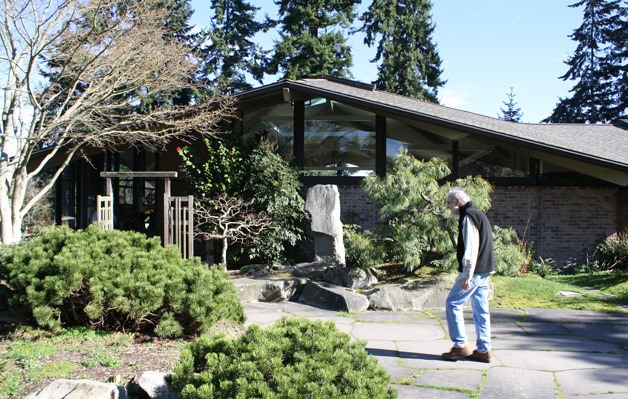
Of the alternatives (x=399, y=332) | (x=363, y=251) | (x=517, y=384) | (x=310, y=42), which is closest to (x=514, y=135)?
(x=363, y=251)

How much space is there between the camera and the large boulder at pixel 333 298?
845cm

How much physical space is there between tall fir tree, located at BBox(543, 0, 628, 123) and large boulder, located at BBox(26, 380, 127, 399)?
113 ft

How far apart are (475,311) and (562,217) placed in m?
8.19

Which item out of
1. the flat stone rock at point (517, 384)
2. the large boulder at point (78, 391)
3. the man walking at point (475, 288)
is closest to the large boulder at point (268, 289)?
the man walking at point (475, 288)

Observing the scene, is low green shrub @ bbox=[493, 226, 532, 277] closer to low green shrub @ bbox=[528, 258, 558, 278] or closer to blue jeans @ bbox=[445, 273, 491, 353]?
low green shrub @ bbox=[528, 258, 558, 278]

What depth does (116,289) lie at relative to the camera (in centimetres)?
557

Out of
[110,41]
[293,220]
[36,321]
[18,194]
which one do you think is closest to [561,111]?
[293,220]

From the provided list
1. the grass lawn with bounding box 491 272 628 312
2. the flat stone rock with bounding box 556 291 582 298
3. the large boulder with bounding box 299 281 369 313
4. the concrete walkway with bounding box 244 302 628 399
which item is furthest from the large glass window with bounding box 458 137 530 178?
the large boulder with bounding box 299 281 369 313

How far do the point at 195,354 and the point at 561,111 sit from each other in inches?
1360

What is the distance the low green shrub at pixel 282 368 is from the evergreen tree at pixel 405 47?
1206 inches

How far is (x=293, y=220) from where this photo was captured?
42.7 ft

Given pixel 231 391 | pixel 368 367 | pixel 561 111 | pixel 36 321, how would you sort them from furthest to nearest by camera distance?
pixel 561 111
pixel 36 321
pixel 368 367
pixel 231 391

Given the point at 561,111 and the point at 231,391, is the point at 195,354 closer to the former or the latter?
the point at 231,391

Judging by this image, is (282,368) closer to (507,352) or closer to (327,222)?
(507,352)
